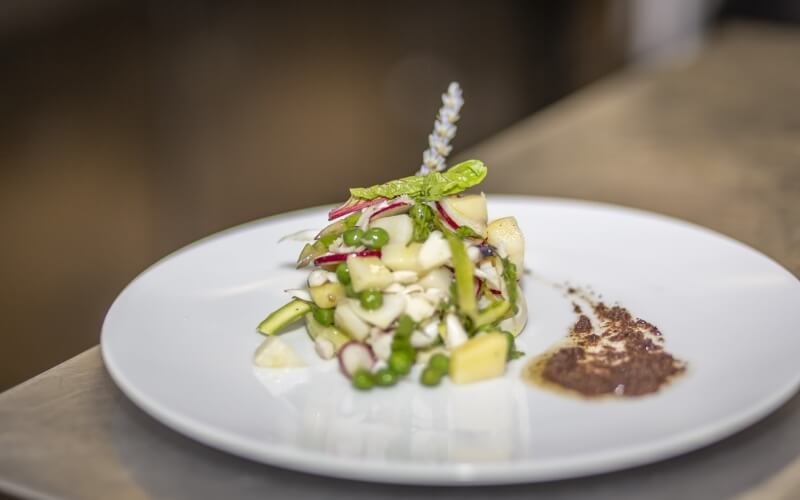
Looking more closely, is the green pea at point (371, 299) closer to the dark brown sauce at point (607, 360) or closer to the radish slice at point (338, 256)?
the radish slice at point (338, 256)

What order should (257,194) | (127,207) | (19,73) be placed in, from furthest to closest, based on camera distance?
1. (257,194)
2. (127,207)
3. (19,73)

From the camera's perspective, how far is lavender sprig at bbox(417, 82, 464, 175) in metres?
1.41

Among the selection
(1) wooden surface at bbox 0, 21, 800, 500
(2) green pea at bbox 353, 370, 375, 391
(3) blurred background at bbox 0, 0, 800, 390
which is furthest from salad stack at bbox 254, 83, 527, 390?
(3) blurred background at bbox 0, 0, 800, 390

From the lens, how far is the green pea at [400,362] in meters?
1.20

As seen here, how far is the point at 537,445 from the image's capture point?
40.5 inches

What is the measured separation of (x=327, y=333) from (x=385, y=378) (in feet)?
0.57

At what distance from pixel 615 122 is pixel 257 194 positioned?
1.89m

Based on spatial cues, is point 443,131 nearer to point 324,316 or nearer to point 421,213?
point 421,213

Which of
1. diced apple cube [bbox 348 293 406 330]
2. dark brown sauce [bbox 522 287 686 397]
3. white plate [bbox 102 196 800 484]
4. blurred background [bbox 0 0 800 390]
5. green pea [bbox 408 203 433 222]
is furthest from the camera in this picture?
blurred background [bbox 0 0 800 390]

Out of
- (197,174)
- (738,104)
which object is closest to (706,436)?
(738,104)

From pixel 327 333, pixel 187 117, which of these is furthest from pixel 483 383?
pixel 187 117

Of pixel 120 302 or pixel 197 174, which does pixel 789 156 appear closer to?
pixel 120 302

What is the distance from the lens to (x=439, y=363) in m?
1.20

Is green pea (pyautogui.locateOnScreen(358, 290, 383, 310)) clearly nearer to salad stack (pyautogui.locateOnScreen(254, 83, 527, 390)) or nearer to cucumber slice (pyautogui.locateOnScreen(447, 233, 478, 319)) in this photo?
salad stack (pyautogui.locateOnScreen(254, 83, 527, 390))
